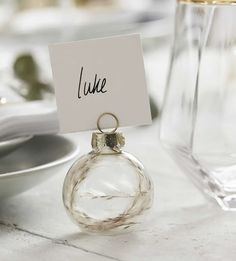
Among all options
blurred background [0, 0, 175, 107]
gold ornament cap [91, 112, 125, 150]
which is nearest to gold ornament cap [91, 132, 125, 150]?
gold ornament cap [91, 112, 125, 150]

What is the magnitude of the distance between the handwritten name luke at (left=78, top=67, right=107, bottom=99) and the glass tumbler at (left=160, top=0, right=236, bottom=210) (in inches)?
6.4

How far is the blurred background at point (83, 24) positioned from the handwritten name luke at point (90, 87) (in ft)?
2.85

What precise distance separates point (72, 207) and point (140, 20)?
2.05m

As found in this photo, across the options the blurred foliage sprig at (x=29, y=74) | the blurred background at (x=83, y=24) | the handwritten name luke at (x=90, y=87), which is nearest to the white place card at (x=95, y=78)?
the handwritten name luke at (x=90, y=87)

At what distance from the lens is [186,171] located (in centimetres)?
76

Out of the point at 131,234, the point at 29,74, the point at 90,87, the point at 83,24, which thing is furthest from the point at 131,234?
the point at 83,24

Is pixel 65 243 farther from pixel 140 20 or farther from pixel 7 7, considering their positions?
pixel 7 7

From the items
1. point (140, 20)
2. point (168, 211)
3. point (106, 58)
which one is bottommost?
point (140, 20)

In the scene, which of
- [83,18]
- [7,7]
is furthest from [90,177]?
[7,7]

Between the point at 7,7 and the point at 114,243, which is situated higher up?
the point at 114,243

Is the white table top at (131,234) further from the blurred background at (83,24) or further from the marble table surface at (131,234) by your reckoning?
the blurred background at (83,24)

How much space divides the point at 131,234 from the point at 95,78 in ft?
0.47

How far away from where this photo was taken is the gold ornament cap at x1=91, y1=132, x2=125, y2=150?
0.61m

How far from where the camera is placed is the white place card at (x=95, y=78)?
0.61m
